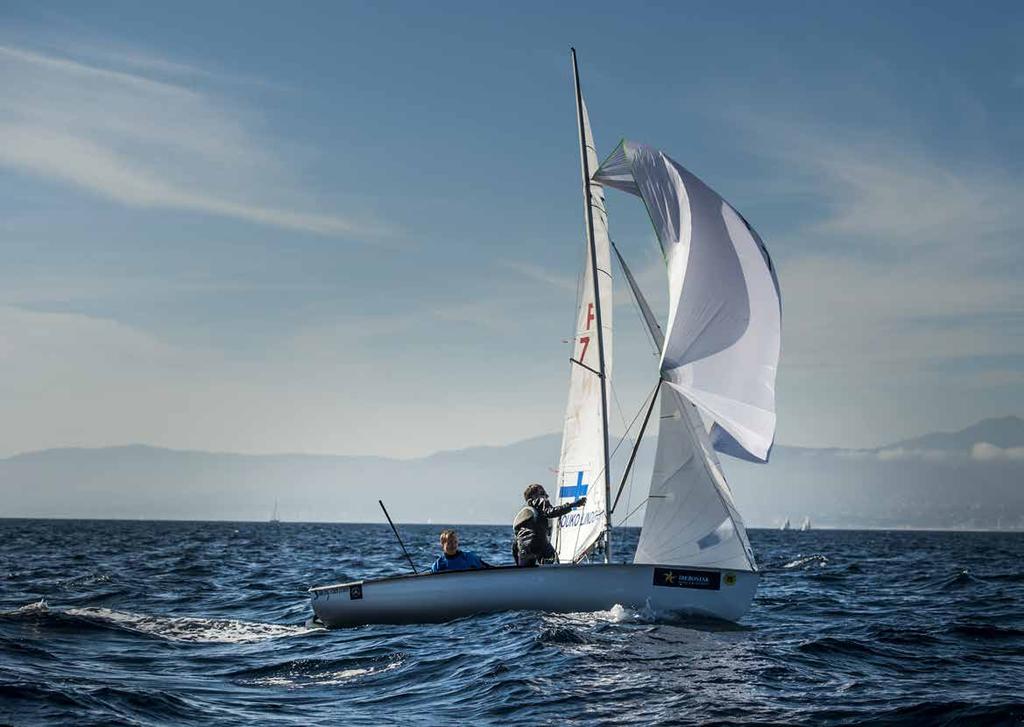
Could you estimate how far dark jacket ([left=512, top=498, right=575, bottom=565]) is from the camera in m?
17.8

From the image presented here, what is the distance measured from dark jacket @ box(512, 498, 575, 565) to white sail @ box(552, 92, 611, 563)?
3.57ft

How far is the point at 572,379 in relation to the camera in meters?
19.9

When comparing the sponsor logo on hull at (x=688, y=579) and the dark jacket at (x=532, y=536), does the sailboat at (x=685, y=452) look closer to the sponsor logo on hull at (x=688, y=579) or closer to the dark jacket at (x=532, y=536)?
the sponsor logo on hull at (x=688, y=579)

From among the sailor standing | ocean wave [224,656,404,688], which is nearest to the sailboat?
the sailor standing

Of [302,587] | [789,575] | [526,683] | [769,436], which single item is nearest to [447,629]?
[526,683]

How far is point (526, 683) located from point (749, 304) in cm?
738

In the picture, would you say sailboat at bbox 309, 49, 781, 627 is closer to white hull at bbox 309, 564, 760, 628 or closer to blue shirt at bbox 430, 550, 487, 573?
white hull at bbox 309, 564, 760, 628

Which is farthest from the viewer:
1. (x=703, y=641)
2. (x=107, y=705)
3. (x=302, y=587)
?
(x=302, y=587)

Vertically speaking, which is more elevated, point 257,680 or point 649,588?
point 649,588

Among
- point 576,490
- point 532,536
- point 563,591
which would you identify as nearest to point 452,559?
point 532,536

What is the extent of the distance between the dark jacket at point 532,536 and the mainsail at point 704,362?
1.59m

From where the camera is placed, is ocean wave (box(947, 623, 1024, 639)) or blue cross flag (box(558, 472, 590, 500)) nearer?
ocean wave (box(947, 623, 1024, 639))

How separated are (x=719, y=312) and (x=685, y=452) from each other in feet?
7.80

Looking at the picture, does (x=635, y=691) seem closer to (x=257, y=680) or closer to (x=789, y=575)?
(x=257, y=680)
